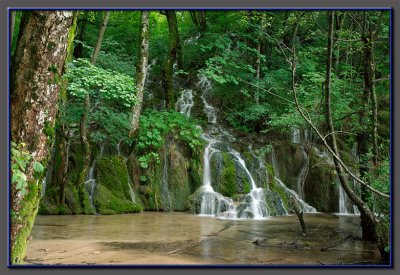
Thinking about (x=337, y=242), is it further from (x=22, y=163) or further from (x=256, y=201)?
(x=22, y=163)

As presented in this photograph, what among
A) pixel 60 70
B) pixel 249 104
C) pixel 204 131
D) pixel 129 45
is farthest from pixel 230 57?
pixel 60 70

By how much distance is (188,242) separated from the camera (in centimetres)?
604

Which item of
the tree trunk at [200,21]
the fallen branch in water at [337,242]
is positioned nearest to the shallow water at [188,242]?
the fallen branch in water at [337,242]

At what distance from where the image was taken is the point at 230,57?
1188 cm

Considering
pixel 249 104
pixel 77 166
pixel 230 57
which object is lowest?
pixel 77 166

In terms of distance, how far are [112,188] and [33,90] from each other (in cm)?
644

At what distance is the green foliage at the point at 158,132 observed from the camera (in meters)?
10.5

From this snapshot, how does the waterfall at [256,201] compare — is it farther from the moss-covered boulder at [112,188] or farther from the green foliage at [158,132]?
the moss-covered boulder at [112,188]

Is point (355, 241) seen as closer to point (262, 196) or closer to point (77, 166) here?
point (262, 196)

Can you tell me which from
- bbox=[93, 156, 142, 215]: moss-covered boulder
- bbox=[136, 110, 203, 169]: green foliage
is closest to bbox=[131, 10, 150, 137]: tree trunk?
bbox=[136, 110, 203, 169]: green foliage

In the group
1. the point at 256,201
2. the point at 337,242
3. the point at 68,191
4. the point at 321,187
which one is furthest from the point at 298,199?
the point at 68,191

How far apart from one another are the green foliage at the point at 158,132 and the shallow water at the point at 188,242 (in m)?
2.19

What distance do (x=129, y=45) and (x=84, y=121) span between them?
526 cm

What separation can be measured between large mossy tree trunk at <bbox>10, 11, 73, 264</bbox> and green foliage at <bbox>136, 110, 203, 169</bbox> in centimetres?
645
